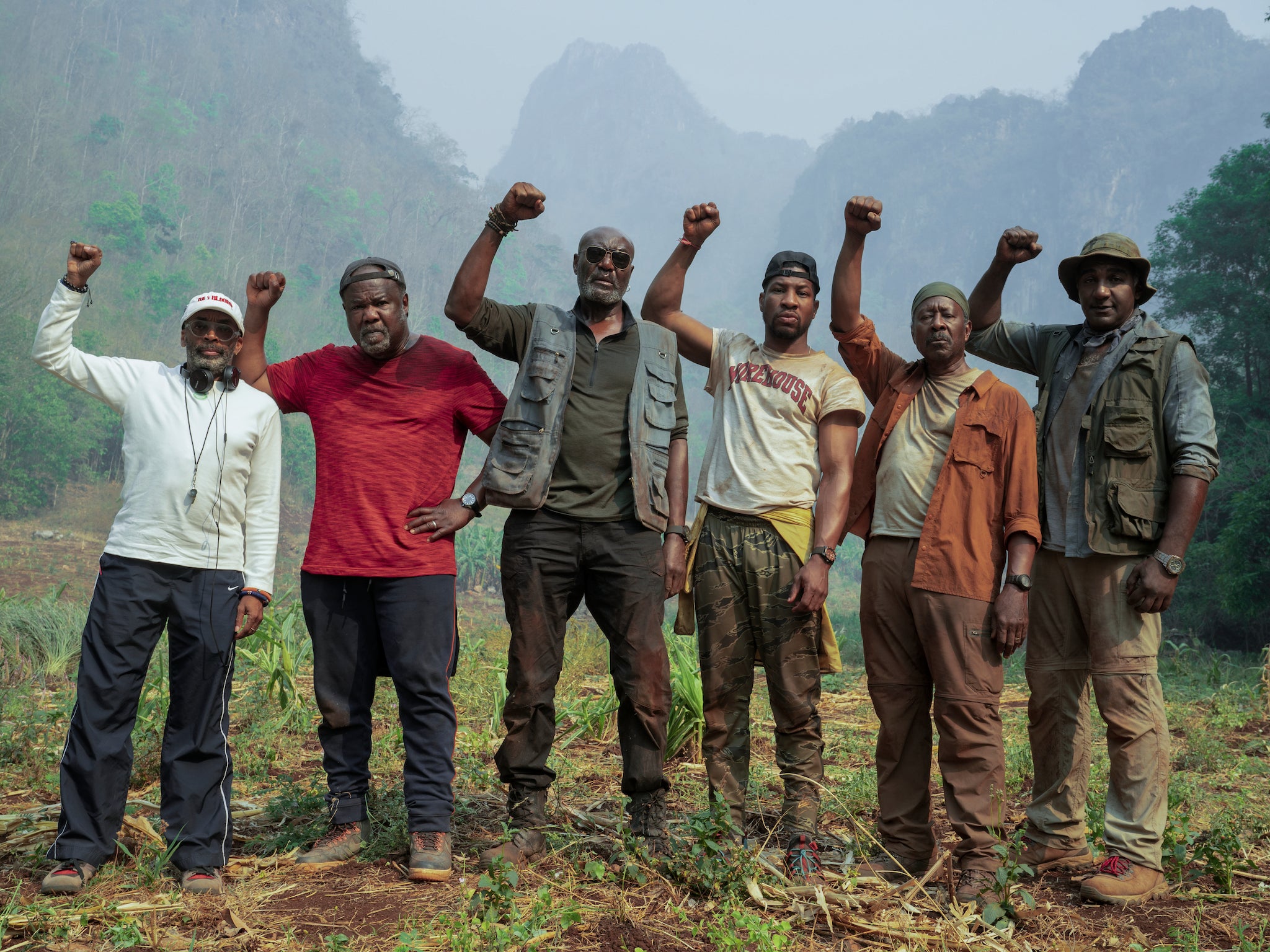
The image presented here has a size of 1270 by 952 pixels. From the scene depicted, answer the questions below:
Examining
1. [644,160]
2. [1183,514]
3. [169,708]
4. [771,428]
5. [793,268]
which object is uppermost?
[644,160]

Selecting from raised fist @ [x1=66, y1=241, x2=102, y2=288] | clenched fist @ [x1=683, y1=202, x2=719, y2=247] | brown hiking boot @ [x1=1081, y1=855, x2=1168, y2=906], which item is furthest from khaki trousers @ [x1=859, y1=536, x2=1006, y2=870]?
raised fist @ [x1=66, y1=241, x2=102, y2=288]

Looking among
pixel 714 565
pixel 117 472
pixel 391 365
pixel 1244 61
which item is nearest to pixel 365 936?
pixel 714 565

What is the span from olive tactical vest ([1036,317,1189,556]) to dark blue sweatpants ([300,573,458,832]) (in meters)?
2.52

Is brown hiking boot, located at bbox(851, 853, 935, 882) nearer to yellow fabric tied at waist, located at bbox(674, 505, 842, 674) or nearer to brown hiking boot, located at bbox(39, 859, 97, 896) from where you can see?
yellow fabric tied at waist, located at bbox(674, 505, 842, 674)

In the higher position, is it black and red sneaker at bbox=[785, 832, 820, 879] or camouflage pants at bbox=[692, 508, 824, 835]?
camouflage pants at bbox=[692, 508, 824, 835]

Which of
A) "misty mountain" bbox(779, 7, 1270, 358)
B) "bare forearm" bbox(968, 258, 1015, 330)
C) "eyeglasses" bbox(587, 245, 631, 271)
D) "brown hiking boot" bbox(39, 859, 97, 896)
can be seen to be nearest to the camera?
"brown hiking boot" bbox(39, 859, 97, 896)

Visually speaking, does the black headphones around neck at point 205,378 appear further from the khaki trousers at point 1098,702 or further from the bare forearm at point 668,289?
the khaki trousers at point 1098,702

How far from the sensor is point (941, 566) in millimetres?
3562

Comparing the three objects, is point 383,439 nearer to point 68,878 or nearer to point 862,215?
point 68,878

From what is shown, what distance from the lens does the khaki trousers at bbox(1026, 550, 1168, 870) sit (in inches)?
142

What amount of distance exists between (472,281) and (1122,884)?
3.26 metres

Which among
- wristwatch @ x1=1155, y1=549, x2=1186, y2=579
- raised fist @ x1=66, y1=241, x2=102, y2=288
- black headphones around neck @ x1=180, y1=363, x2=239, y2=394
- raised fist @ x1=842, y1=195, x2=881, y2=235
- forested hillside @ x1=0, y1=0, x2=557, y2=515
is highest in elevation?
forested hillside @ x1=0, y1=0, x2=557, y2=515

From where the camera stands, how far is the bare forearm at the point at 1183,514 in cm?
358

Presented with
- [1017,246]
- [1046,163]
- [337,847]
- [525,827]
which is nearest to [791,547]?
[525,827]
